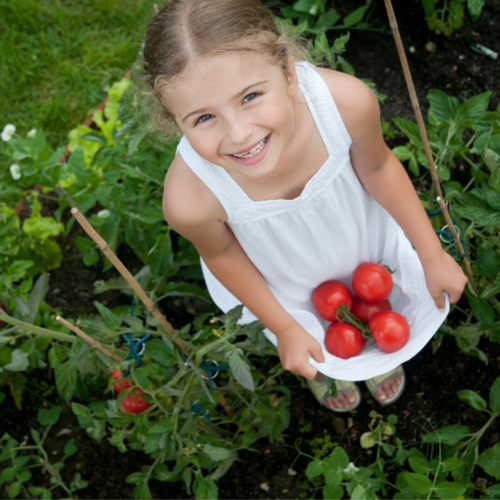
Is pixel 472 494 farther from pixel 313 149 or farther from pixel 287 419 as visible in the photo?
pixel 313 149

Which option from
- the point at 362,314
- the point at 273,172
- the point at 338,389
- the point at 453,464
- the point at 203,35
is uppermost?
the point at 203,35

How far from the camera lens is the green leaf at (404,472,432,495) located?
4.11 feet

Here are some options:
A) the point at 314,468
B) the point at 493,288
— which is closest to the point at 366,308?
the point at 493,288

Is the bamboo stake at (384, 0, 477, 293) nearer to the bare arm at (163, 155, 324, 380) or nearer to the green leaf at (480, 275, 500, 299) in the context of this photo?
the green leaf at (480, 275, 500, 299)

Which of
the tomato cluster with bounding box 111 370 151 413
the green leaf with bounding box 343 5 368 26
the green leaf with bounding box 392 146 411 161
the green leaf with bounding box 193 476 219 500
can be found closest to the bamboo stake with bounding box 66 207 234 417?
the tomato cluster with bounding box 111 370 151 413

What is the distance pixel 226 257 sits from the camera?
1.34 m

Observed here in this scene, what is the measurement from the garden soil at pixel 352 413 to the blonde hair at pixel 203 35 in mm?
1074

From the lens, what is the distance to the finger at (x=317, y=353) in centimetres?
133

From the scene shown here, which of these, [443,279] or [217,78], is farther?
[443,279]

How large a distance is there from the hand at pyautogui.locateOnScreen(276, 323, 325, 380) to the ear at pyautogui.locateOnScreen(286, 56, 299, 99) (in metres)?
0.60

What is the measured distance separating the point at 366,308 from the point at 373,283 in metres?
0.11

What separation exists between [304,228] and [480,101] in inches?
22.7

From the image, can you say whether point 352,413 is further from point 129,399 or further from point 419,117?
point 419,117

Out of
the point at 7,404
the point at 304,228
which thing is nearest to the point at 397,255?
the point at 304,228
